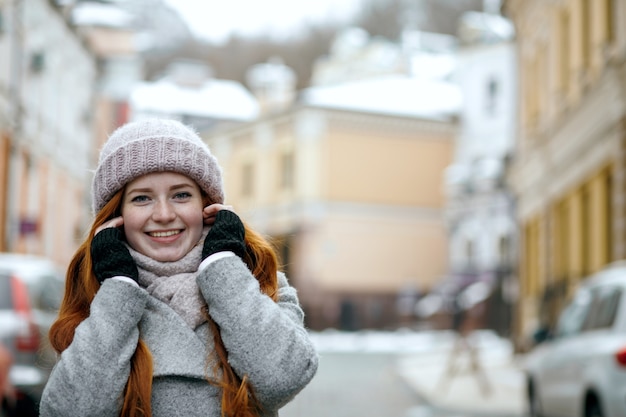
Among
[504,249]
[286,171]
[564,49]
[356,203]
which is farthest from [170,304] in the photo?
[286,171]

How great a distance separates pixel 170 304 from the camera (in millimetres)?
3016

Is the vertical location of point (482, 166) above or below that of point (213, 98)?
below

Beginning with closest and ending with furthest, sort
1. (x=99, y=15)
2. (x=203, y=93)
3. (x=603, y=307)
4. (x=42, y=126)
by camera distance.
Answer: (x=603, y=307) < (x=42, y=126) < (x=99, y=15) < (x=203, y=93)

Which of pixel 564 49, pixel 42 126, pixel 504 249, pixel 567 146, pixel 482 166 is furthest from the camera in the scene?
pixel 504 249

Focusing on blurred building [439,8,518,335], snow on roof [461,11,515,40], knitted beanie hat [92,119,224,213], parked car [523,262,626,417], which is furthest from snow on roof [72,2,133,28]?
knitted beanie hat [92,119,224,213]

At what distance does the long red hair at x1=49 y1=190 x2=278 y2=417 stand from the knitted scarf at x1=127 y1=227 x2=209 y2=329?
43mm

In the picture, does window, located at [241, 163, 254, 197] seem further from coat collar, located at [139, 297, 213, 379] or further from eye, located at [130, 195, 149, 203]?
coat collar, located at [139, 297, 213, 379]

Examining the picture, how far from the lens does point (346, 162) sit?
48969 millimetres

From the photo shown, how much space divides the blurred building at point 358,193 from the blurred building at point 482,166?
1331 millimetres

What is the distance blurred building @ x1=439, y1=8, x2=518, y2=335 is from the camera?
149 feet

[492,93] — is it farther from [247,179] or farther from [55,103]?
[55,103]

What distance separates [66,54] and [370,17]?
39.6 metres

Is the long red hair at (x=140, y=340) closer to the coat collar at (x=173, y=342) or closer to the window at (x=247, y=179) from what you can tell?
the coat collar at (x=173, y=342)

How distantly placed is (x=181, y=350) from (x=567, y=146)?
2159 centimetres
